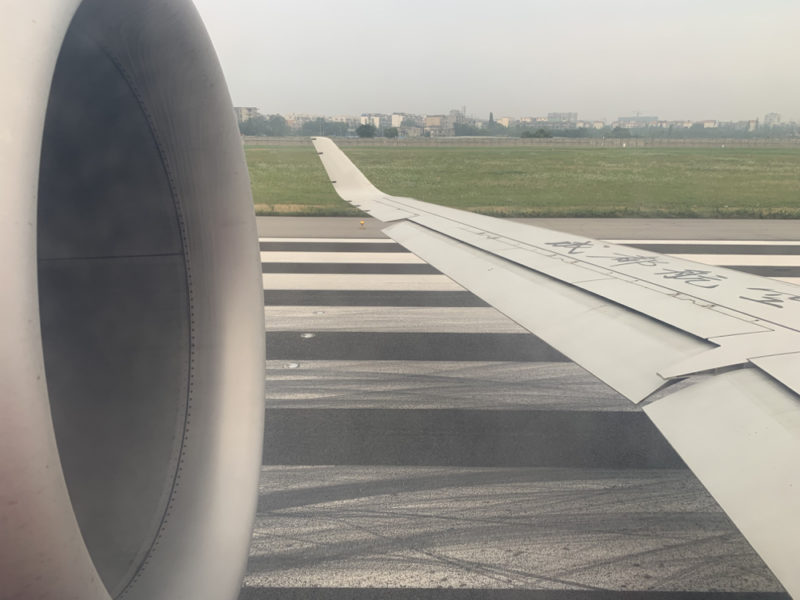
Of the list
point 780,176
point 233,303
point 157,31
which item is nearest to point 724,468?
point 233,303

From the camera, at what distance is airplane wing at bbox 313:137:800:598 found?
4.97 feet

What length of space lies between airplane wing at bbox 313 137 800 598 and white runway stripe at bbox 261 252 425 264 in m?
4.36

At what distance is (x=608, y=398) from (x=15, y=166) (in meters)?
4.30

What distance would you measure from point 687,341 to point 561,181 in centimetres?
1958

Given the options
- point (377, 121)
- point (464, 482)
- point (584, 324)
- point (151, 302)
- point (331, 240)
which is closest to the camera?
point (151, 302)

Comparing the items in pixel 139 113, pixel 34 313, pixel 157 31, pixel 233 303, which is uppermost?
pixel 157 31

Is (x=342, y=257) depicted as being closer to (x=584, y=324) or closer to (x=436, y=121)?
(x=584, y=324)

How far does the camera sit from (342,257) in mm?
9398

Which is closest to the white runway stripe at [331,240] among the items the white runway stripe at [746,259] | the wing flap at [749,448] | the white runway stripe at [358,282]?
the white runway stripe at [358,282]

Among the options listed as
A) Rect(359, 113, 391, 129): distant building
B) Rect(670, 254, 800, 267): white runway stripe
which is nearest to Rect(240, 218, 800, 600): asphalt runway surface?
Rect(670, 254, 800, 267): white runway stripe

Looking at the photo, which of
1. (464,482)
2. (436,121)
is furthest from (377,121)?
(464,482)

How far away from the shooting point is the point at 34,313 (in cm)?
103

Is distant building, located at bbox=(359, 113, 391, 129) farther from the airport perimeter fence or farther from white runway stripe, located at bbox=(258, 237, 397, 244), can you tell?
white runway stripe, located at bbox=(258, 237, 397, 244)

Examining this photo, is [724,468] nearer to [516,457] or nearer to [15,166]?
[15,166]
